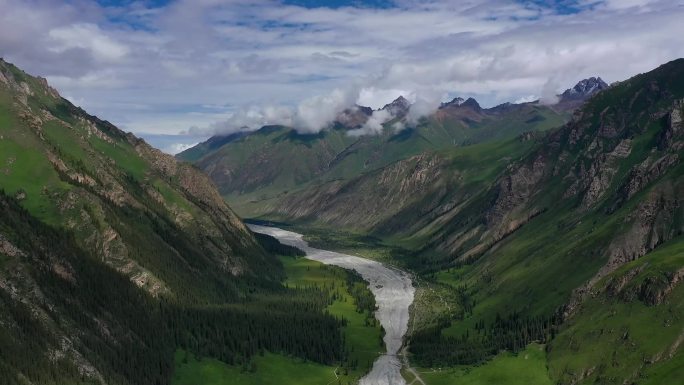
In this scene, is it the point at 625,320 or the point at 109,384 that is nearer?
the point at 109,384

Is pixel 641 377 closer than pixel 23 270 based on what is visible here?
Yes

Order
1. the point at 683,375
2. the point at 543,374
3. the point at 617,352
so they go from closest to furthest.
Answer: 1. the point at 683,375
2. the point at 617,352
3. the point at 543,374

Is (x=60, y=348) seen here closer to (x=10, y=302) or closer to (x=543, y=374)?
(x=10, y=302)

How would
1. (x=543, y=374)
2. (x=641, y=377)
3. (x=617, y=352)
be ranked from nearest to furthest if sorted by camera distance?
(x=641, y=377), (x=617, y=352), (x=543, y=374)

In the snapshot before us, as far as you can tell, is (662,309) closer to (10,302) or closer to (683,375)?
(683,375)

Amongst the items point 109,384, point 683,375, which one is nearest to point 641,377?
point 683,375

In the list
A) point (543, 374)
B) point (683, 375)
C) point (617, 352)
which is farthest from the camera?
point (543, 374)

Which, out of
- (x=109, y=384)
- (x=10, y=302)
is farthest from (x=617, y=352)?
(x=10, y=302)

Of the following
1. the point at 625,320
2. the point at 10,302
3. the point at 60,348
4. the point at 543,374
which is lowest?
the point at 543,374

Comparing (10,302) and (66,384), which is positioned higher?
(10,302)
